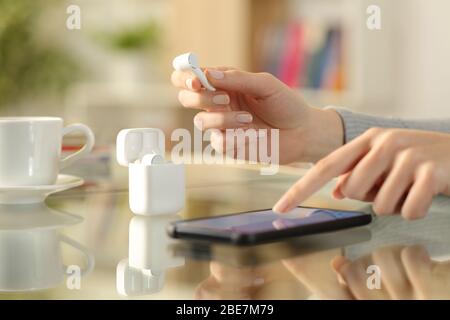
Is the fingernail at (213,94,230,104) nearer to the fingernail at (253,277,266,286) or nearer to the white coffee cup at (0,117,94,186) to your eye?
the white coffee cup at (0,117,94,186)

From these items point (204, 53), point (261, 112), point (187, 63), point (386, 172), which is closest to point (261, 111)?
point (261, 112)

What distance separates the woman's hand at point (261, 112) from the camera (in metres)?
1.07

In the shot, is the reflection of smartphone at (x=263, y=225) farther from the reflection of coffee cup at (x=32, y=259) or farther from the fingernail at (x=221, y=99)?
the fingernail at (x=221, y=99)

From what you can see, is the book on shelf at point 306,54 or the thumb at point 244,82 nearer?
the thumb at point 244,82

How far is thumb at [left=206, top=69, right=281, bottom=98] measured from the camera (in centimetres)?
101

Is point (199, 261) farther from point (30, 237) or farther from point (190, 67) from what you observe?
point (190, 67)

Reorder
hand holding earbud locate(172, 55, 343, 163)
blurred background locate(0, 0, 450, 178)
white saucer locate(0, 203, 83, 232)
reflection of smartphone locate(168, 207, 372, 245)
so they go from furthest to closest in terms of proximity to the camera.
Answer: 1. blurred background locate(0, 0, 450, 178)
2. hand holding earbud locate(172, 55, 343, 163)
3. white saucer locate(0, 203, 83, 232)
4. reflection of smartphone locate(168, 207, 372, 245)

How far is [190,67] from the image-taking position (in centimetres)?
90

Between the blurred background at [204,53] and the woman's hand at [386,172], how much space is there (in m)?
2.19

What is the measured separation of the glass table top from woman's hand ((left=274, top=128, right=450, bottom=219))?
33mm

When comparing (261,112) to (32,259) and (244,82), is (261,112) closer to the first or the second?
(244,82)

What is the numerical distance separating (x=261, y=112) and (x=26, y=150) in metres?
0.39

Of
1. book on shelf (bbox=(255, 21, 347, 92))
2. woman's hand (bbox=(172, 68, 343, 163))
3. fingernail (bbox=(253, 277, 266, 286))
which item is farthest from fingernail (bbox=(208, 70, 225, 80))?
book on shelf (bbox=(255, 21, 347, 92))

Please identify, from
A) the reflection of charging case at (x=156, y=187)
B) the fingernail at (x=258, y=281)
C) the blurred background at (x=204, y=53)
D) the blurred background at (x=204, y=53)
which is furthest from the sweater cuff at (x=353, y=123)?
the blurred background at (x=204, y=53)
